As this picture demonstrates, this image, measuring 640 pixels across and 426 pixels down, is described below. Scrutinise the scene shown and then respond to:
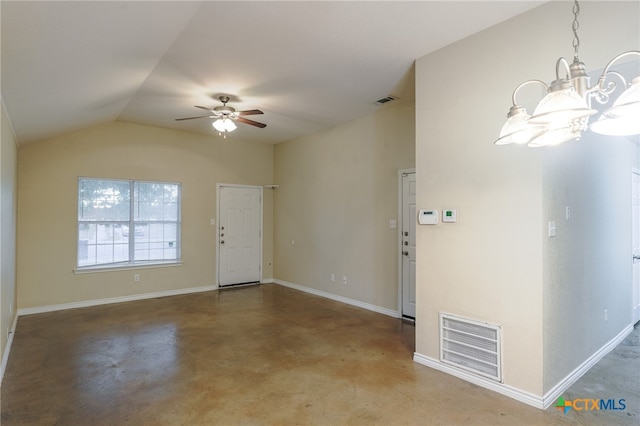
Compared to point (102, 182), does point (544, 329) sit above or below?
below

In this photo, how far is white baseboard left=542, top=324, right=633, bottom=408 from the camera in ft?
8.36

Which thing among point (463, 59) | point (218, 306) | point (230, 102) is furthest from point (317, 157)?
point (463, 59)

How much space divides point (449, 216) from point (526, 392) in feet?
4.84

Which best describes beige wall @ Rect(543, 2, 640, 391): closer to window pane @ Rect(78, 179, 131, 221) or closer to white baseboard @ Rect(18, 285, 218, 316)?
white baseboard @ Rect(18, 285, 218, 316)

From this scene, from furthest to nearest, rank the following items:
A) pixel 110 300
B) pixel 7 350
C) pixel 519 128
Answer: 1. pixel 110 300
2. pixel 7 350
3. pixel 519 128

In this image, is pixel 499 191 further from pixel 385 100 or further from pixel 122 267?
pixel 122 267

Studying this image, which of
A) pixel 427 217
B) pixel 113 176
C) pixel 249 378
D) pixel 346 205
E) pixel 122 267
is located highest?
pixel 113 176

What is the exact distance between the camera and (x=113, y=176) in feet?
18.2

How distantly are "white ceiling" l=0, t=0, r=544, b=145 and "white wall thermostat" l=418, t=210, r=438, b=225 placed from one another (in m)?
1.52

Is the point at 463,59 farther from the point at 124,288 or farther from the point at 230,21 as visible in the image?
the point at 124,288

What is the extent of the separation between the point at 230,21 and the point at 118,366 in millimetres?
3244

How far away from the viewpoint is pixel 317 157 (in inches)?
245

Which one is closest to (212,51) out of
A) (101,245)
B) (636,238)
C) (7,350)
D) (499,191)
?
(499,191)

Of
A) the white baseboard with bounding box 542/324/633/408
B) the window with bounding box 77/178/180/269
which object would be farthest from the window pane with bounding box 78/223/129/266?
the white baseboard with bounding box 542/324/633/408
